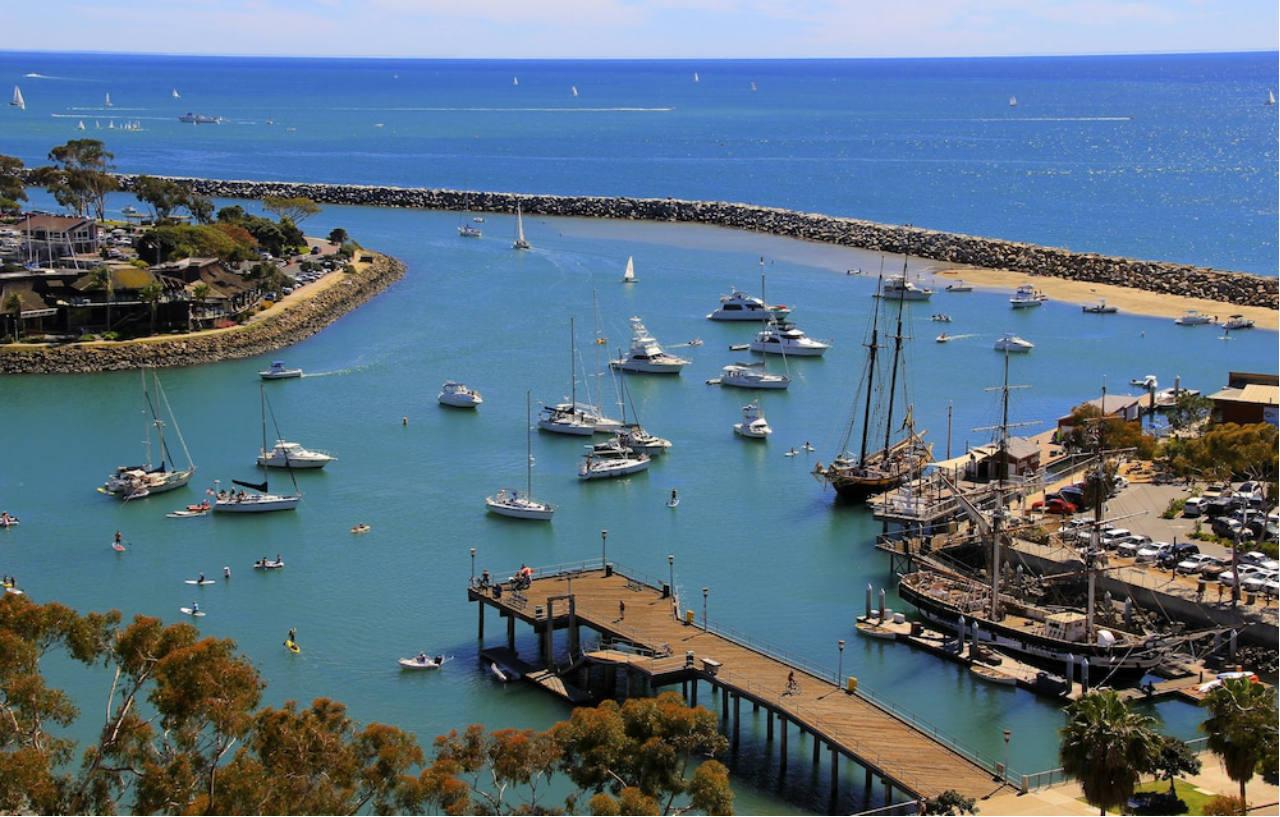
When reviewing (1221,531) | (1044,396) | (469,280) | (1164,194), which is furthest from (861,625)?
(1164,194)

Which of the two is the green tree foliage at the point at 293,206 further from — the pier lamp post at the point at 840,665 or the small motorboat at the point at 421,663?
the pier lamp post at the point at 840,665

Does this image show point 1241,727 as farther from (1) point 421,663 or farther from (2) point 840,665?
(1) point 421,663

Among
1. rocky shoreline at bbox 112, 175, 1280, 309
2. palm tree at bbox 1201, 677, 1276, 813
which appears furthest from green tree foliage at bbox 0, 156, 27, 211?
palm tree at bbox 1201, 677, 1276, 813

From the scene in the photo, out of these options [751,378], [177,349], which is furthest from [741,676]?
[177,349]

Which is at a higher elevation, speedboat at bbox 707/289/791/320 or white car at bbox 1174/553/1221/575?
speedboat at bbox 707/289/791/320

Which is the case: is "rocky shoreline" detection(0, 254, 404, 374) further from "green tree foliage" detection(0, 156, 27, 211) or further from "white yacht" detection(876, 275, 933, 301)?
"green tree foliage" detection(0, 156, 27, 211)

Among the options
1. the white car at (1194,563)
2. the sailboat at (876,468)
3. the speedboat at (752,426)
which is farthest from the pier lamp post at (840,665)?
the speedboat at (752,426)
